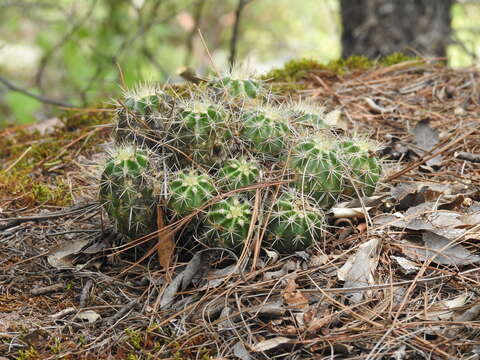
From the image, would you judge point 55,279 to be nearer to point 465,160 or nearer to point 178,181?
point 178,181

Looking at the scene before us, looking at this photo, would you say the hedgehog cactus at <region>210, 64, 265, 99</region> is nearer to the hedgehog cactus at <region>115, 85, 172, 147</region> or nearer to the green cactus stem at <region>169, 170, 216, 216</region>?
the hedgehog cactus at <region>115, 85, 172, 147</region>

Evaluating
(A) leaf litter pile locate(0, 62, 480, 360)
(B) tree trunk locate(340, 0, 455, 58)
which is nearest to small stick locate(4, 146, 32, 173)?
(A) leaf litter pile locate(0, 62, 480, 360)

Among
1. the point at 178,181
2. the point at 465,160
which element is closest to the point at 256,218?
the point at 178,181

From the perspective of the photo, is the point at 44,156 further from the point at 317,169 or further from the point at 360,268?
the point at 360,268

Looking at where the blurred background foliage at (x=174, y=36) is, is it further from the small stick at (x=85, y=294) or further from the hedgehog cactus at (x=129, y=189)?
the small stick at (x=85, y=294)

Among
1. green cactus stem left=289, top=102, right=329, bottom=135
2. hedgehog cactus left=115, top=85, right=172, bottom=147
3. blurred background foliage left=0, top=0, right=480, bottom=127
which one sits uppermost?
hedgehog cactus left=115, top=85, right=172, bottom=147

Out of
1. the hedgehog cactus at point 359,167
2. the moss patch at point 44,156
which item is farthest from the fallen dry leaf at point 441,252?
the moss patch at point 44,156
